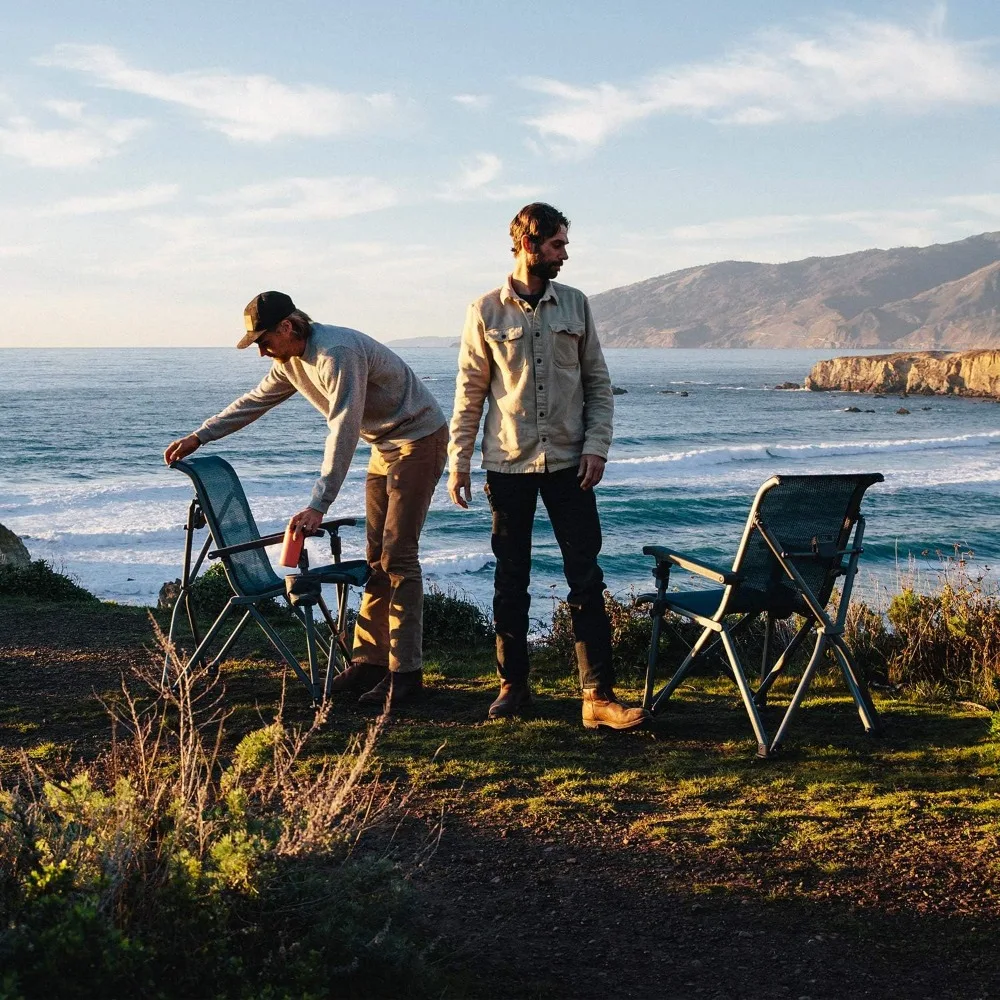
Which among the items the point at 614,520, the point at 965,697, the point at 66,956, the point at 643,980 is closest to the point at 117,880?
the point at 66,956

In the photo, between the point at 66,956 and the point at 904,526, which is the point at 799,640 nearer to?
the point at 66,956

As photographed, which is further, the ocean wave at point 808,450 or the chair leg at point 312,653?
the ocean wave at point 808,450

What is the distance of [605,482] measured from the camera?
108 feet

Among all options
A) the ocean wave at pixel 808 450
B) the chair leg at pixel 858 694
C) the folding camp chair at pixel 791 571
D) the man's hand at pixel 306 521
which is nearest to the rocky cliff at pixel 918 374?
the ocean wave at pixel 808 450

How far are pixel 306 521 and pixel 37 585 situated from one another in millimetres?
6474

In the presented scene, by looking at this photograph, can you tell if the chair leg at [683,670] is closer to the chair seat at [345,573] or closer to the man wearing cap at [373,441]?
the man wearing cap at [373,441]

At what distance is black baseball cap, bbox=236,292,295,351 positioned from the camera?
197 inches

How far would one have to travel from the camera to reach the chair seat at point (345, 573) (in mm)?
5371

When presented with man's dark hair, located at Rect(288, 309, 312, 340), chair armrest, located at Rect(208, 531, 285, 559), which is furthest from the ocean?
man's dark hair, located at Rect(288, 309, 312, 340)

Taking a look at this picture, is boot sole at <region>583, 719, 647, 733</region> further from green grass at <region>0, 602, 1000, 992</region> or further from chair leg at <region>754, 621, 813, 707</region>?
chair leg at <region>754, 621, 813, 707</region>

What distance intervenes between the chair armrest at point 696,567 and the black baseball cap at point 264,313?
6.51 ft

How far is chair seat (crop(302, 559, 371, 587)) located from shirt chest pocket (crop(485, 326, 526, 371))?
1301 millimetres

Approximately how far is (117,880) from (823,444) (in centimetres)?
4652

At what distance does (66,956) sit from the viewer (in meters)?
2.29
